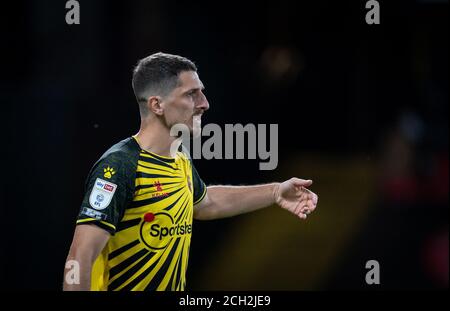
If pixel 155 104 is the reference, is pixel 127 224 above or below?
A: below

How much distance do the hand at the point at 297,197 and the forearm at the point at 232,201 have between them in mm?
247

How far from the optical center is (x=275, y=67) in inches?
403

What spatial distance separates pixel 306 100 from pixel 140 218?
5.65 m

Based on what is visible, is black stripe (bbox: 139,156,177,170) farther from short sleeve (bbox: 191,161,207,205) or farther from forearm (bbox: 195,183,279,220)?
forearm (bbox: 195,183,279,220)

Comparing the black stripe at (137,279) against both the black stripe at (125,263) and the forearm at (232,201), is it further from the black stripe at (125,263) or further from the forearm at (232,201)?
the forearm at (232,201)

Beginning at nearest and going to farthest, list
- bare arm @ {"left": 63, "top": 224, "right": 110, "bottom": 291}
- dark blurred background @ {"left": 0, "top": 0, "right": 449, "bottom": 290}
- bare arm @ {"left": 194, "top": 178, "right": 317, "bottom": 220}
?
bare arm @ {"left": 63, "top": 224, "right": 110, "bottom": 291} → bare arm @ {"left": 194, "top": 178, "right": 317, "bottom": 220} → dark blurred background @ {"left": 0, "top": 0, "right": 449, "bottom": 290}

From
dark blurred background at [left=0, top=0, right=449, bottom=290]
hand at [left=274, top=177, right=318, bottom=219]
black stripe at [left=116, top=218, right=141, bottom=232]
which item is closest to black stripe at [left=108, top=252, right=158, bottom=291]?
black stripe at [left=116, top=218, right=141, bottom=232]

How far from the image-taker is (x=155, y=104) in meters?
5.09

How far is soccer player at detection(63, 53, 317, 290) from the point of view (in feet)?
15.9

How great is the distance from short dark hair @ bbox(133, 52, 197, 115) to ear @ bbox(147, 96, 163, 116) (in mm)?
24

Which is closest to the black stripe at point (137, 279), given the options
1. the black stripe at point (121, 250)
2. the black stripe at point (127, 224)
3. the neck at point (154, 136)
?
the black stripe at point (121, 250)

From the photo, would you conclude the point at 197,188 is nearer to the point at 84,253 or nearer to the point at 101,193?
the point at 101,193

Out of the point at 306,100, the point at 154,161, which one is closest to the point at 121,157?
the point at 154,161

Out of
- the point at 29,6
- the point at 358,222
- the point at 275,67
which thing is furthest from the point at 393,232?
the point at 29,6
